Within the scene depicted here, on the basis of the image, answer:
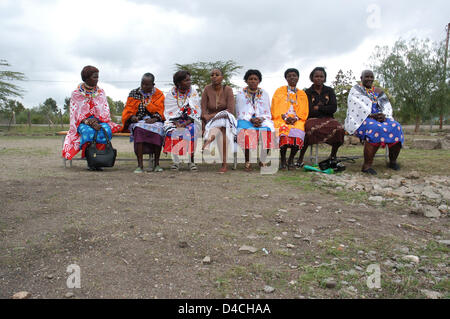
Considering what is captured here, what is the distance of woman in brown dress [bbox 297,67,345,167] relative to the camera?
5840 mm

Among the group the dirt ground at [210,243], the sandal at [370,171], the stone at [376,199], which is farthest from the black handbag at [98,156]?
the sandal at [370,171]

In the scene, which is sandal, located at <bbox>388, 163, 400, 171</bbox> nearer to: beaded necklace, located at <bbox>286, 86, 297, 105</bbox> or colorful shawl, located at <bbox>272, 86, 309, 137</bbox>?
colorful shawl, located at <bbox>272, 86, 309, 137</bbox>

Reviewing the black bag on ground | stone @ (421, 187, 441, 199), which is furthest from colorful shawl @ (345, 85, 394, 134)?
stone @ (421, 187, 441, 199)

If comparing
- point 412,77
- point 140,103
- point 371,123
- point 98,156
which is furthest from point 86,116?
point 412,77

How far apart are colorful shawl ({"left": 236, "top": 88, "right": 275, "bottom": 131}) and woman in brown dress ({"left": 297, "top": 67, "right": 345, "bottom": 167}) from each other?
77 cm

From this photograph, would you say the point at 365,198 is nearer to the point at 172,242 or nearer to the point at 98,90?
the point at 172,242

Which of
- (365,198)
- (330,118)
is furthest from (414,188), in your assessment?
(330,118)

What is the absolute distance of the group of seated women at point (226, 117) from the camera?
19.1 feet

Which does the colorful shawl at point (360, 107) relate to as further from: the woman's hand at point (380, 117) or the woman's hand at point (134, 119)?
the woman's hand at point (134, 119)

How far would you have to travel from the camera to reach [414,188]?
4.16 m

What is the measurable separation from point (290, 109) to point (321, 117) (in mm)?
594

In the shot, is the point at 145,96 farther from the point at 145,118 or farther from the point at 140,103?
the point at 145,118

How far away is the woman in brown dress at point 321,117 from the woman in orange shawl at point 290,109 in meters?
0.13

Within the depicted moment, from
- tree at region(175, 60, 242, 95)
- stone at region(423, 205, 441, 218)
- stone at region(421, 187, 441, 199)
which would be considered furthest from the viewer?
tree at region(175, 60, 242, 95)
